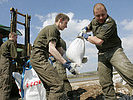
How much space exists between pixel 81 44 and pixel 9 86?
204 cm

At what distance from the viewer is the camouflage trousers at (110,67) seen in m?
2.01

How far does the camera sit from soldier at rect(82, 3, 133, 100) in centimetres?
206

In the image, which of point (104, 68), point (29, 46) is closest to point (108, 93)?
point (104, 68)

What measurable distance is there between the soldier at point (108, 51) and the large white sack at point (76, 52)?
0.76 ft

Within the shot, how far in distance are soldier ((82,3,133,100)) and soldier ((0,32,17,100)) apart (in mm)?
1957

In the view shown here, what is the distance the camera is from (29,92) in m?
2.58

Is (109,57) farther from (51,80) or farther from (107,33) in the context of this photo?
(51,80)

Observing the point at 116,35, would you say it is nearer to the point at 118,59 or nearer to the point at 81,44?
the point at 118,59

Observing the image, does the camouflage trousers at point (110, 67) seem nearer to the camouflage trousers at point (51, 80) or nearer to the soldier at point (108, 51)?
the soldier at point (108, 51)

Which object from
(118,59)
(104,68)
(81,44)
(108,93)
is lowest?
(108,93)

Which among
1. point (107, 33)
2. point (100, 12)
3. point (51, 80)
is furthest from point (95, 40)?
point (51, 80)

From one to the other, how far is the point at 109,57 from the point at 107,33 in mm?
465

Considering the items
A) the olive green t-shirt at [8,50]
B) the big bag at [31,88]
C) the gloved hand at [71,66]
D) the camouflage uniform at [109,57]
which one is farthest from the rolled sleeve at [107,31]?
the olive green t-shirt at [8,50]

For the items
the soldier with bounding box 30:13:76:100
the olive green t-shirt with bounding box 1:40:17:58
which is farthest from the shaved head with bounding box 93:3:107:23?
the olive green t-shirt with bounding box 1:40:17:58
